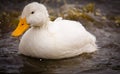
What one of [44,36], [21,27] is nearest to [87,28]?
[44,36]

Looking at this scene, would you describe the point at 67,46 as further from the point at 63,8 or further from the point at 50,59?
the point at 63,8

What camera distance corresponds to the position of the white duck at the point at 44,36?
7383 millimetres

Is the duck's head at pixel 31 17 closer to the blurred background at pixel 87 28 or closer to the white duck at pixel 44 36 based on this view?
the white duck at pixel 44 36

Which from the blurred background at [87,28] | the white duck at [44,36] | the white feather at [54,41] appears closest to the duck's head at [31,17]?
the white duck at [44,36]

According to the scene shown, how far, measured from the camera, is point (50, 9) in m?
11.0

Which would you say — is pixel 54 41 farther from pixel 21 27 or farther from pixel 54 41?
pixel 21 27

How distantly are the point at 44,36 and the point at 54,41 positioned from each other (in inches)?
9.1

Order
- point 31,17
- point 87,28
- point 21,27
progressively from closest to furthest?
point 31,17 < point 21,27 < point 87,28

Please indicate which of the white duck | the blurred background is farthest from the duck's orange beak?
the blurred background

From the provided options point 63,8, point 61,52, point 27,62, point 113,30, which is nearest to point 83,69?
point 61,52

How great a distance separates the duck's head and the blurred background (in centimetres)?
65

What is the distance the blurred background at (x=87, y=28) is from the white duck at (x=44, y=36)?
0.68 feet

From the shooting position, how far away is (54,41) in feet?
24.3

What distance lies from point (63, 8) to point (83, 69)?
388 cm
